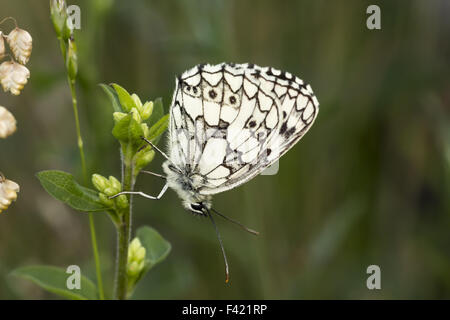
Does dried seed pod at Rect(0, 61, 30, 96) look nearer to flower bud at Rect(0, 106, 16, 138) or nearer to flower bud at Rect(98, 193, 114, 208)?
flower bud at Rect(0, 106, 16, 138)

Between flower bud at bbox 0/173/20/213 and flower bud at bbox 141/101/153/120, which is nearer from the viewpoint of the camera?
flower bud at bbox 0/173/20/213

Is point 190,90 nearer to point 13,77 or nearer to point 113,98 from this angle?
point 113,98

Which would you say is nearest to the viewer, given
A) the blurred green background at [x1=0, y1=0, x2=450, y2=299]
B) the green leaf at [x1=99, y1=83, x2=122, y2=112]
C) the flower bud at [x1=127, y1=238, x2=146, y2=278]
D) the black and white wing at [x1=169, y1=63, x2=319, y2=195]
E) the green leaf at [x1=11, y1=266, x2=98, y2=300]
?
the green leaf at [x1=99, y1=83, x2=122, y2=112]

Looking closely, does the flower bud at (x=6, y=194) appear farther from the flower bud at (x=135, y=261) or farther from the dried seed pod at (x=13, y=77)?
the flower bud at (x=135, y=261)

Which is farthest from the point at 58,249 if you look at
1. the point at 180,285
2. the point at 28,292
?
the point at 180,285

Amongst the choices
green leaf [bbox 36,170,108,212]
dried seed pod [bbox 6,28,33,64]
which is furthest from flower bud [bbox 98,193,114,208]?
dried seed pod [bbox 6,28,33,64]

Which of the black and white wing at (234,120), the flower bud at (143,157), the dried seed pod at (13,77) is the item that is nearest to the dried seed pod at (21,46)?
the dried seed pod at (13,77)
